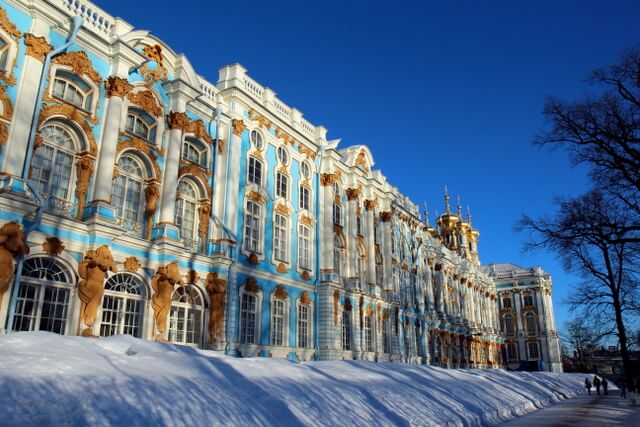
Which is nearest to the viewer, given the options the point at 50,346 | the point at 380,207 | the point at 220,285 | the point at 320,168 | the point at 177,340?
the point at 50,346

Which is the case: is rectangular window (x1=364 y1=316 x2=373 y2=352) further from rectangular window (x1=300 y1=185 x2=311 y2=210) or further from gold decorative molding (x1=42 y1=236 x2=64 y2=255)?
gold decorative molding (x1=42 y1=236 x2=64 y2=255)

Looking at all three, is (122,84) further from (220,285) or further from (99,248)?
(220,285)

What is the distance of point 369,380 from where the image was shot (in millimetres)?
13734

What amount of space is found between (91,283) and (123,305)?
1659 mm

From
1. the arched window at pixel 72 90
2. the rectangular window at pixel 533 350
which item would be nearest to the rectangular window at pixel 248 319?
the arched window at pixel 72 90

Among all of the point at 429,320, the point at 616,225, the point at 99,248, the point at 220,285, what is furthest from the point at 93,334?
the point at 429,320

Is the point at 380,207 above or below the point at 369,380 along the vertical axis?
above

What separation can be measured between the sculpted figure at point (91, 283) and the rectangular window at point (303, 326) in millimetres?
11327

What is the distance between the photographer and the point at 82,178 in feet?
52.4

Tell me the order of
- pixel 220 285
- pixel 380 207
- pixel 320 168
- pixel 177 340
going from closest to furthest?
pixel 177 340 < pixel 220 285 < pixel 320 168 < pixel 380 207

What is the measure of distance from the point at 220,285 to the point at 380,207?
59.7ft

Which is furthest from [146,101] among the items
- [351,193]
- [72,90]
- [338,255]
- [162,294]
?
[351,193]

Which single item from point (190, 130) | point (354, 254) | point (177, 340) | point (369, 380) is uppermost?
point (190, 130)

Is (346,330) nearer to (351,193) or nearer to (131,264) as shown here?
(351,193)
